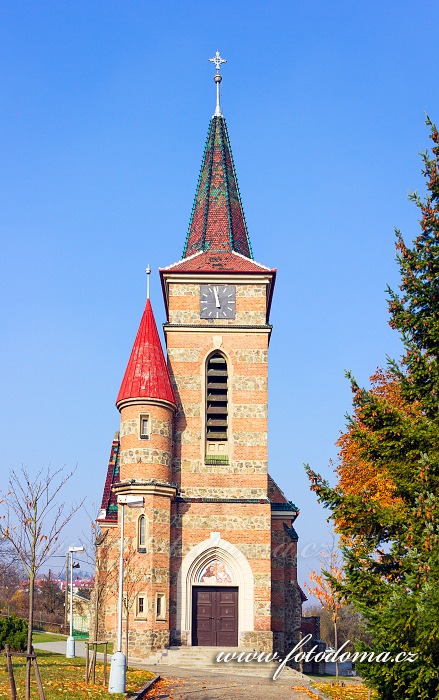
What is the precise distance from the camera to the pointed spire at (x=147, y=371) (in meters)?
30.9

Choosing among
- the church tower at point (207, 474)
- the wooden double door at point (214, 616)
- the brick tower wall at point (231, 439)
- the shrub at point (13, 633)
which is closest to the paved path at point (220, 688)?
the shrub at point (13, 633)

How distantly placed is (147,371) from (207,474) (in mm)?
4463

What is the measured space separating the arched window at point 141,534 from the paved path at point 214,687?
12.9 feet

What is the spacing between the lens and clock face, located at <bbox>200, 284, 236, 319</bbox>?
3309 cm

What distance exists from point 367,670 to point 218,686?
924 centimetres

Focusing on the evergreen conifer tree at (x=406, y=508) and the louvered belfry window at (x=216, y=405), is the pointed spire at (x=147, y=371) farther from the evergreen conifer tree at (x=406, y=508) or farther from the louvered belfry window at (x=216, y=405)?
the evergreen conifer tree at (x=406, y=508)

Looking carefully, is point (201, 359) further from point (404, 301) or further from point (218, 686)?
point (404, 301)

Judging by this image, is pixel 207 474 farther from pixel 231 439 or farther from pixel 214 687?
pixel 214 687

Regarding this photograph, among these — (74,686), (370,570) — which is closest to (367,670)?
(370,570)

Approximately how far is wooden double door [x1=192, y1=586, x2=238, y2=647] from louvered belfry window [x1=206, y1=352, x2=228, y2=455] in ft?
16.8

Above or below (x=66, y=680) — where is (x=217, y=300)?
above

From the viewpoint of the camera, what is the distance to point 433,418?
15.2 m

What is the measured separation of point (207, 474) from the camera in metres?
31.5

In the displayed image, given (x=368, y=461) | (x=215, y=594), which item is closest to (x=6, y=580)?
(x=215, y=594)
